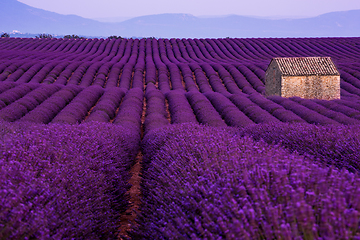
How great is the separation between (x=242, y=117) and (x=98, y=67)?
20.9 m

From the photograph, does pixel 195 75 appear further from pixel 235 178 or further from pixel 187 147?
pixel 235 178

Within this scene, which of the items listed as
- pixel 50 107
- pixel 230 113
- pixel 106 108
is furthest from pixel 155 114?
pixel 50 107

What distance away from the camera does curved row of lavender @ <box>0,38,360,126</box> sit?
12773mm

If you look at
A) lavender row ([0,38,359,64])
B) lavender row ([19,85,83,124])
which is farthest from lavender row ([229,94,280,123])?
lavender row ([0,38,359,64])

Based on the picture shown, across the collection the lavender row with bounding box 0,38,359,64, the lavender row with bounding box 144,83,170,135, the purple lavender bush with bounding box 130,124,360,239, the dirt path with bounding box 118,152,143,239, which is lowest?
the dirt path with bounding box 118,152,143,239

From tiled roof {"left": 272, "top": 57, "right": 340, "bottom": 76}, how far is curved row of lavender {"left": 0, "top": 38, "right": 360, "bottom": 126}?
2393 millimetres

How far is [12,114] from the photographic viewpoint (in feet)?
38.3

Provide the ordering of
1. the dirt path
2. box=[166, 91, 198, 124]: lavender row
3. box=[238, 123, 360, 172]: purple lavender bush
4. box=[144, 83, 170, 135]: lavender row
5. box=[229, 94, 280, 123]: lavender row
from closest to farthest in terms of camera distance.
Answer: box=[238, 123, 360, 172]: purple lavender bush, the dirt path, box=[144, 83, 170, 135]: lavender row, box=[229, 94, 280, 123]: lavender row, box=[166, 91, 198, 124]: lavender row

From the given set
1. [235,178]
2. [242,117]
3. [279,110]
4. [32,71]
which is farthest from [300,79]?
[32,71]

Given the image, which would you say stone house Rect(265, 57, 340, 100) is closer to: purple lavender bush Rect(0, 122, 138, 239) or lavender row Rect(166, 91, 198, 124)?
lavender row Rect(166, 91, 198, 124)

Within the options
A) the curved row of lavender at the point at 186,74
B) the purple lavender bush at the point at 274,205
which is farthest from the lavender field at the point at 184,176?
the curved row of lavender at the point at 186,74

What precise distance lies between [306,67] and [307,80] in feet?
3.22

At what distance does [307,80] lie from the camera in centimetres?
1994

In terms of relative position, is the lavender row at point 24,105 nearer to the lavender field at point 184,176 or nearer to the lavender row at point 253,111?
the lavender field at point 184,176
